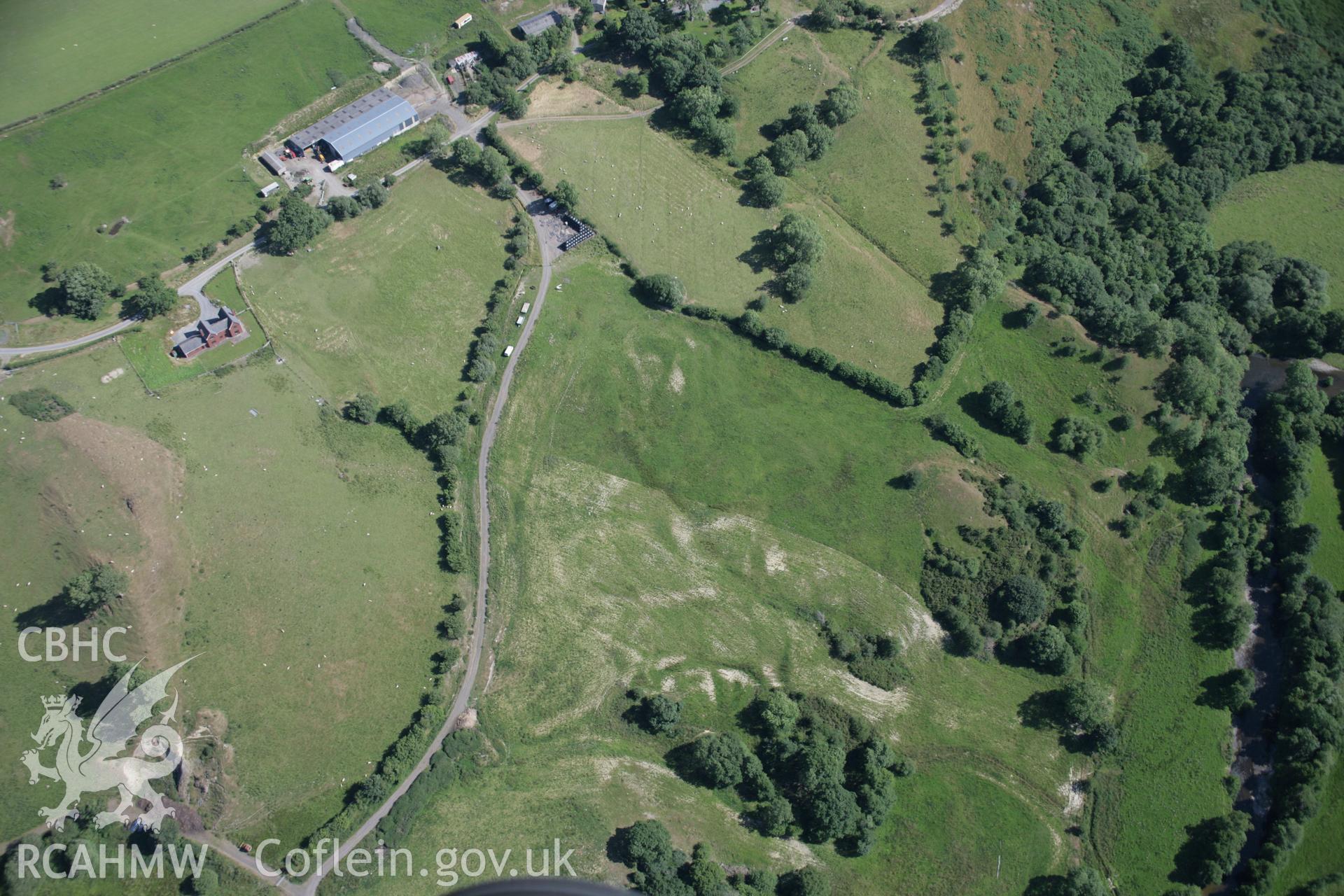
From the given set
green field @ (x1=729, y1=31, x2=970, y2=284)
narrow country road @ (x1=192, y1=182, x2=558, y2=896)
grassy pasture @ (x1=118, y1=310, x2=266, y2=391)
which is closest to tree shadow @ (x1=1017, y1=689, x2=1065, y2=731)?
green field @ (x1=729, y1=31, x2=970, y2=284)

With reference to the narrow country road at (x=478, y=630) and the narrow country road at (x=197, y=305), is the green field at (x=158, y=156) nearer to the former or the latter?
the narrow country road at (x=197, y=305)

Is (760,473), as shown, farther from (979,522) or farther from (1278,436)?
(1278,436)

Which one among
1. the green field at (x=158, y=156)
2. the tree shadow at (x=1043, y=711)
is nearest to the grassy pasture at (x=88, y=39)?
the green field at (x=158, y=156)

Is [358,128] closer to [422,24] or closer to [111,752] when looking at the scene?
[422,24]

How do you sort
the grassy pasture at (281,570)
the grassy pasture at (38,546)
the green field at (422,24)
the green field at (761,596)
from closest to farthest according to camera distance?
the grassy pasture at (38,546) → the grassy pasture at (281,570) → the green field at (761,596) → the green field at (422,24)

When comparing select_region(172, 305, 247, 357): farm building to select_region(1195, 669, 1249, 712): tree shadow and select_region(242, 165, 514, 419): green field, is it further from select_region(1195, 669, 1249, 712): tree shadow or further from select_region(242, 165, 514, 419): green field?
select_region(1195, 669, 1249, 712): tree shadow

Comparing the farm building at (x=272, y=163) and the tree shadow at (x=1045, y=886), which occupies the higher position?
the farm building at (x=272, y=163)

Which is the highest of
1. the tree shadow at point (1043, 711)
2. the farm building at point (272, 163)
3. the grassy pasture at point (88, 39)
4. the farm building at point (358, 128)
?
the grassy pasture at point (88, 39)
